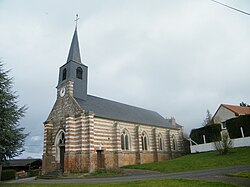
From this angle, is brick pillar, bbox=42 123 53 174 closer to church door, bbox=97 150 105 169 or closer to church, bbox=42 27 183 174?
church, bbox=42 27 183 174

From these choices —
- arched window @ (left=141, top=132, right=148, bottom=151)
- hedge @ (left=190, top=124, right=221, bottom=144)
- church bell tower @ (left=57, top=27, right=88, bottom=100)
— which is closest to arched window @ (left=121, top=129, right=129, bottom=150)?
arched window @ (left=141, top=132, right=148, bottom=151)

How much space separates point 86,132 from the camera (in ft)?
84.6

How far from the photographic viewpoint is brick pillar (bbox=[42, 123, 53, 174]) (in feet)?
91.8

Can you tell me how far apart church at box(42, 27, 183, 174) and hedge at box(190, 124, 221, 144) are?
583cm

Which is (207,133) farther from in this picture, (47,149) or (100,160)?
(47,149)

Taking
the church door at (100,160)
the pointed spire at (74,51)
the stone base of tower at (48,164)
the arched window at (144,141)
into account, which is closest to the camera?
the church door at (100,160)

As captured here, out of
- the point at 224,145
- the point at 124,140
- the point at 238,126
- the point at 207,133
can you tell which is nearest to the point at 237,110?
the point at 207,133

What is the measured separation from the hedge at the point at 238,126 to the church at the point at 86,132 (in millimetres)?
11019

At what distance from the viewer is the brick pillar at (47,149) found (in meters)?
28.0

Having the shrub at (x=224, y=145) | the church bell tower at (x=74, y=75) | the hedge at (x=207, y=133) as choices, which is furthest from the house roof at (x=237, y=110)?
the church bell tower at (x=74, y=75)

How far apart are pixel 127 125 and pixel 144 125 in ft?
13.0

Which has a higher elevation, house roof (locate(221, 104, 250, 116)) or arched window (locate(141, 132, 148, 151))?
house roof (locate(221, 104, 250, 116))

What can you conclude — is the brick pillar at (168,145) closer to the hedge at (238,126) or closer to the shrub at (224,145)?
the hedge at (238,126)

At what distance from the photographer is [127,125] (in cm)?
3161
